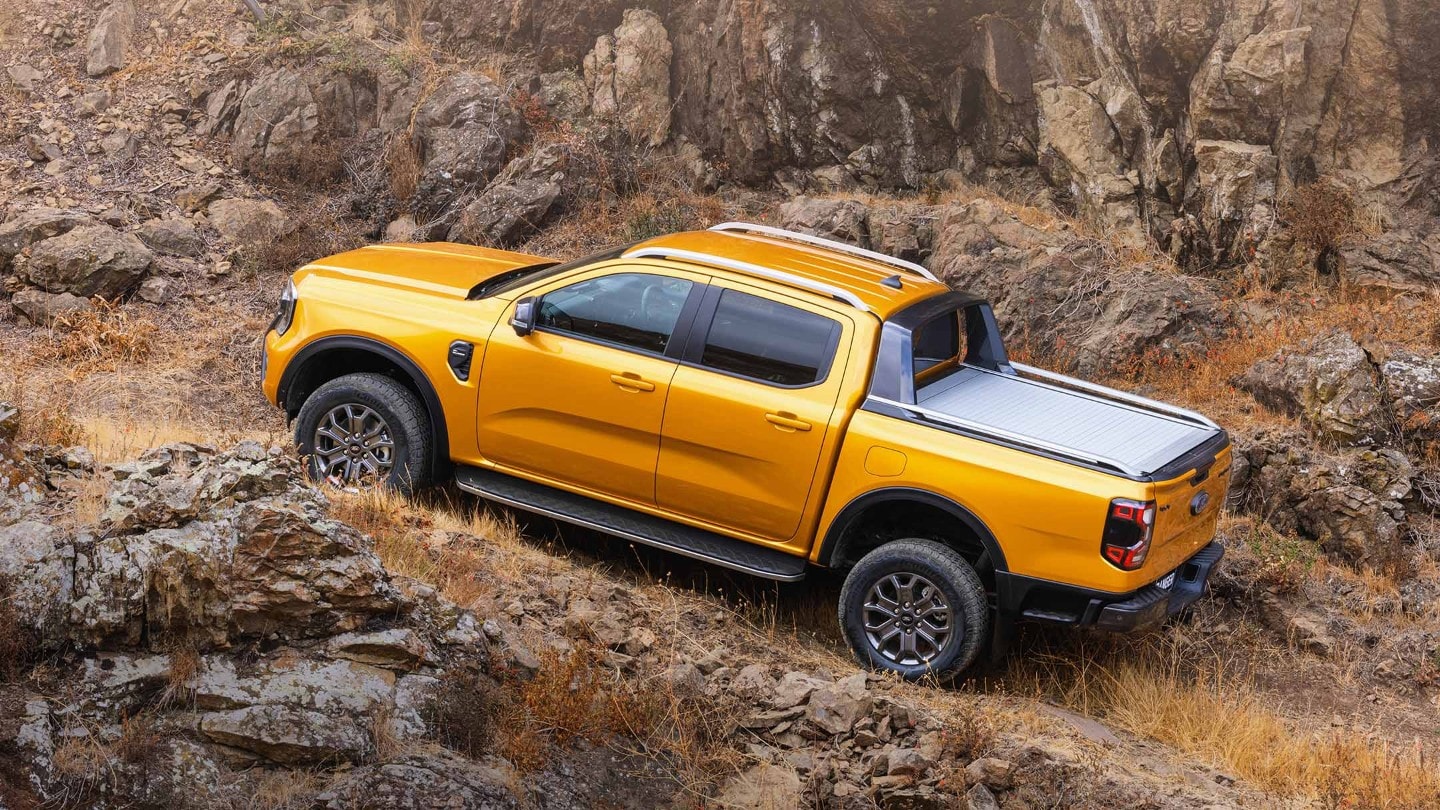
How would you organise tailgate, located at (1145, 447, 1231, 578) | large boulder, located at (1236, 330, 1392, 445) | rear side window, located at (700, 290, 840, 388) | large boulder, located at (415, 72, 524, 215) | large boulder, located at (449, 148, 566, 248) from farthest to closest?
large boulder, located at (415, 72, 524, 215), large boulder, located at (449, 148, 566, 248), large boulder, located at (1236, 330, 1392, 445), rear side window, located at (700, 290, 840, 388), tailgate, located at (1145, 447, 1231, 578)

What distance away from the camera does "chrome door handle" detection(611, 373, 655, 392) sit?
6336mm

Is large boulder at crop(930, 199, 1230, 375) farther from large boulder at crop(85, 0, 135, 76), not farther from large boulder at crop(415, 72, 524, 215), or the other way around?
large boulder at crop(85, 0, 135, 76)

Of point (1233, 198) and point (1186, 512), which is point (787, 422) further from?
point (1233, 198)

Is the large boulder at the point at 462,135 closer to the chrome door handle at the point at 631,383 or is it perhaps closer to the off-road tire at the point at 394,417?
the off-road tire at the point at 394,417

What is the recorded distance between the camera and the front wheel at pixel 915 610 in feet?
19.1

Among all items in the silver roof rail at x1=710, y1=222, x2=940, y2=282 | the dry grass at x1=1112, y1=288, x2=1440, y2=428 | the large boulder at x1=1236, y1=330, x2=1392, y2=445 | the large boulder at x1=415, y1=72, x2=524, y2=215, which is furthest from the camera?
the large boulder at x1=415, y1=72, x2=524, y2=215

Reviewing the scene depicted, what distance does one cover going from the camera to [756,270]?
21.1 ft

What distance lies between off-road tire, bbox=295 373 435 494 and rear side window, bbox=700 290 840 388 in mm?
1643

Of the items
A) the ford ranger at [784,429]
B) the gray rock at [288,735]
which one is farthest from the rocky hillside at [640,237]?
the ford ranger at [784,429]

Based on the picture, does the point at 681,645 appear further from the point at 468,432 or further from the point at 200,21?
the point at 200,21

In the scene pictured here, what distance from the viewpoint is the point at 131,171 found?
12.2 m

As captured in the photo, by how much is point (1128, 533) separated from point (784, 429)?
1659 millimetres

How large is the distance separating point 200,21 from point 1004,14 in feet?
28.1

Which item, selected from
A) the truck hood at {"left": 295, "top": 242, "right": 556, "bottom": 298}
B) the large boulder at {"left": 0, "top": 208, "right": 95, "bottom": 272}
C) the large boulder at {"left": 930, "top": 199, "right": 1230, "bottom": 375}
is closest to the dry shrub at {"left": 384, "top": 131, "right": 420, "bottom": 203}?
the large boulder at {"left": 0, "top": 208, "right": 95, "bottom": 272}
